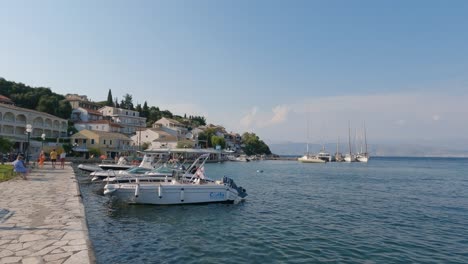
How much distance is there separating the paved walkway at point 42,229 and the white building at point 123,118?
92.6 m

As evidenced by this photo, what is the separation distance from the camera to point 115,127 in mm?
94562

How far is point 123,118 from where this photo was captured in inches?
4247

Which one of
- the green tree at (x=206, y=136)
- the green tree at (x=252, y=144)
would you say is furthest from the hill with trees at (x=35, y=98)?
the green tree at (x=252, y=144)

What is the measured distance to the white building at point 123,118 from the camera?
107 m

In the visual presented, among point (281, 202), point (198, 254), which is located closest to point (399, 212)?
point (281, 202)

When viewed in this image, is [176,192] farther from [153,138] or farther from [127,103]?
[127,103]

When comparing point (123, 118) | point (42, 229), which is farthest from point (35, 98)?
point (42, 229)

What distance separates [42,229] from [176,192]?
1137 cm

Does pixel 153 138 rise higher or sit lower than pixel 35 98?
lower

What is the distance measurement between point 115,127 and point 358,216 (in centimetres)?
8598

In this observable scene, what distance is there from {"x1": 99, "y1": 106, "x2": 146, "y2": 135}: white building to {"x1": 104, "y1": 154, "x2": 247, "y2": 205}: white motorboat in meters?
86.8

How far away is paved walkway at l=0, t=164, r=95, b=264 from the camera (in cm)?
773

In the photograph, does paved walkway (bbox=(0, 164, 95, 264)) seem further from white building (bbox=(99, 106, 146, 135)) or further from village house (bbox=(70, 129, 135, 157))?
white building (bbox=(99, 106, 146, 135))

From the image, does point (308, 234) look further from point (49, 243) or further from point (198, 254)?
point (49, 243)
